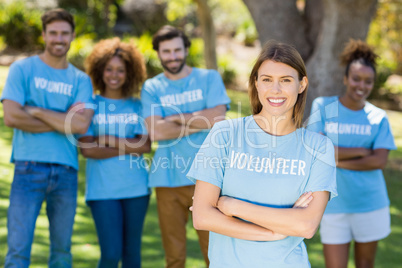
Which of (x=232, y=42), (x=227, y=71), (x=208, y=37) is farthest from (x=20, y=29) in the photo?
(x=232, y=42)

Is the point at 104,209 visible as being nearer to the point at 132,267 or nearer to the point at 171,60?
the point at 132,267

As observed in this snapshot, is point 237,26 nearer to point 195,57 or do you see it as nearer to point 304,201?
point 195,57

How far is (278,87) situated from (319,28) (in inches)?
198

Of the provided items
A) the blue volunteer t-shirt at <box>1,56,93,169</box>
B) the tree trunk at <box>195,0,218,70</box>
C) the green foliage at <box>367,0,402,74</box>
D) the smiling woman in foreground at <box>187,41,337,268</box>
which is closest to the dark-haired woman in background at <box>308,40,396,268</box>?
the smiling woman in foreground at <box>187,41,337,268</box>

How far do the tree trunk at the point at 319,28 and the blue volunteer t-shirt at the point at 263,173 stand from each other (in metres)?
4.30

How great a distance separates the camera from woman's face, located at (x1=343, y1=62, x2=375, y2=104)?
4.14 metres

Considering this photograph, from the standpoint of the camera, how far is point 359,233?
13.5 feet

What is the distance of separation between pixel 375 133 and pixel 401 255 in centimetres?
233

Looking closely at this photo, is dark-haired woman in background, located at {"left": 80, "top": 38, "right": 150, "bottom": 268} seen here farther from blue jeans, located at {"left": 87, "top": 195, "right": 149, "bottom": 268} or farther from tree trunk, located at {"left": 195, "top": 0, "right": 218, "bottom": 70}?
tree trunk, located at {"left": 195, "top": 0, "right": 218, "bottom": 70}

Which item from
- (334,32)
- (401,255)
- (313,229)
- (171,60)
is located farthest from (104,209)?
(334,32)

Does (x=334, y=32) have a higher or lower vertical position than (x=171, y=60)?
higher

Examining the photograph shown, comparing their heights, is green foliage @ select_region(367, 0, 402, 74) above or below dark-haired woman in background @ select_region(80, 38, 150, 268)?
above

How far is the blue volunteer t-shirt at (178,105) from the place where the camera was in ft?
13.9

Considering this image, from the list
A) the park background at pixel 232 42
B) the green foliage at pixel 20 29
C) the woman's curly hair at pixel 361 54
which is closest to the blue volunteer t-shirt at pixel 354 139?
the woman's curly hair at pixel 361 54
